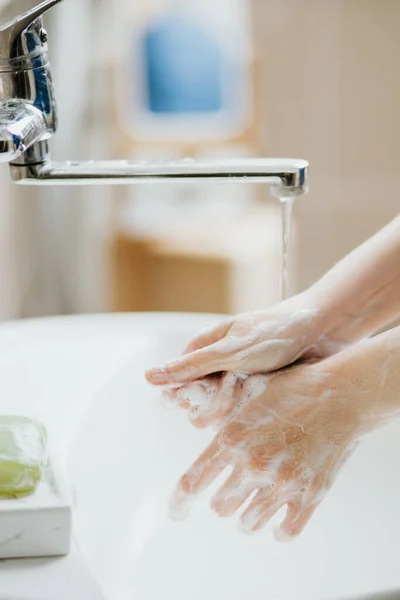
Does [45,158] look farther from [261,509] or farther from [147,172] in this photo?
[261,509]

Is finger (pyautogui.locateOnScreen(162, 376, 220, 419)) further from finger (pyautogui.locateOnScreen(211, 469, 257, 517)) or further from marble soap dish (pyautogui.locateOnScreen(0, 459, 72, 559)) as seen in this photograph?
marble soap dish (pyautogui.locateOnScreen(0, 459, 72, 559))

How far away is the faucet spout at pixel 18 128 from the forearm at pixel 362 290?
0.30 metres

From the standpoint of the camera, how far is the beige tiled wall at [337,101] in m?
2.41

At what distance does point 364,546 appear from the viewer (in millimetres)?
785

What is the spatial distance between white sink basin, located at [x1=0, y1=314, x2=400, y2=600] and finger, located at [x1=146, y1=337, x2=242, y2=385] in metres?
0.11

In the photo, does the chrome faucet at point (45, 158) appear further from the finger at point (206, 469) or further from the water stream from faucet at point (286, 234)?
the finger at point (206, 469)

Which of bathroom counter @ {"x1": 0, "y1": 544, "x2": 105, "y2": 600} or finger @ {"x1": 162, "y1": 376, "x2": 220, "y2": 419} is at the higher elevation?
finger @ {"x1": 162, "y1": 376, "x2": 220, "y2": 419}

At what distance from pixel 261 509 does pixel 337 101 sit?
6.37 feet

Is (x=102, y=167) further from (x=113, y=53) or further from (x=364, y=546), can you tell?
(x=113, y=53)

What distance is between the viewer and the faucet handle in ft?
2.17

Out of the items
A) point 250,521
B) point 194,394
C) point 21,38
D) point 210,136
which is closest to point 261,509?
point 250,521

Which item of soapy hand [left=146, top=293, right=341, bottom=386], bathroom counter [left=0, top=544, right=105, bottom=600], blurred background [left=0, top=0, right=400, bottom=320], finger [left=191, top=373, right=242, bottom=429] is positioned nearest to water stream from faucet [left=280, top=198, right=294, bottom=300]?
soapy hand [left=146, top=293, right=341, bottom=386]

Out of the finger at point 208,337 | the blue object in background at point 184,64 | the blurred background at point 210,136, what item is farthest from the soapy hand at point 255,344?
the blue object in background at point 184,64

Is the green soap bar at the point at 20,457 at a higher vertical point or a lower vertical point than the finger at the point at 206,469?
higher
